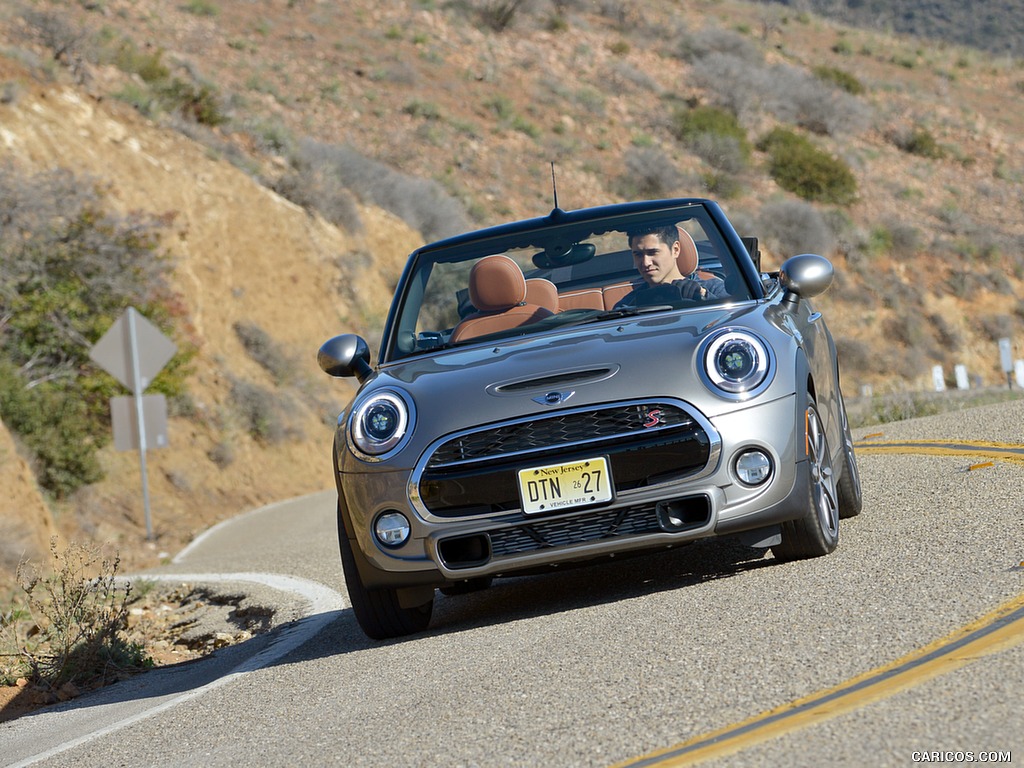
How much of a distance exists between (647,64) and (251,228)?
103 ft

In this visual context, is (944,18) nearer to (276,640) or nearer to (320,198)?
(320,198)

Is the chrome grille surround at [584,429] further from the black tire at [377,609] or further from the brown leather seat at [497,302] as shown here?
the brown leather seat at [497,302]

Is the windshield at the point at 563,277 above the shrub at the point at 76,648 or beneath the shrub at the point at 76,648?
above

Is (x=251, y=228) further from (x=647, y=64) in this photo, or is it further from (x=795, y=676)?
(x=647, y=64)

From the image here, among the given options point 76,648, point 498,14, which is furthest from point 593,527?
point 498,14

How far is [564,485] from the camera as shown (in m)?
5.55

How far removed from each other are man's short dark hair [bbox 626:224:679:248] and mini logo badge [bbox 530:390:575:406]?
157cm

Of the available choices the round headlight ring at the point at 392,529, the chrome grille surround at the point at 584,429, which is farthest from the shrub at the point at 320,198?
the chrome grille surround at the point at 584,429

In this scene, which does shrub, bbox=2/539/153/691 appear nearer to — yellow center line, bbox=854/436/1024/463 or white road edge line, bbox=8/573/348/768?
white road edge line, bbox=8/573/348/768

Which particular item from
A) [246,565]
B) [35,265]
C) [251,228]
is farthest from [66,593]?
[251,228]

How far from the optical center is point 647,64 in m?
57.2

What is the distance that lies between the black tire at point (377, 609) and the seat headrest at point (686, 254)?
2049mm

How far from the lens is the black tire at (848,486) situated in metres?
7.05

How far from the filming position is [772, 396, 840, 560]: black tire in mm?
5793
